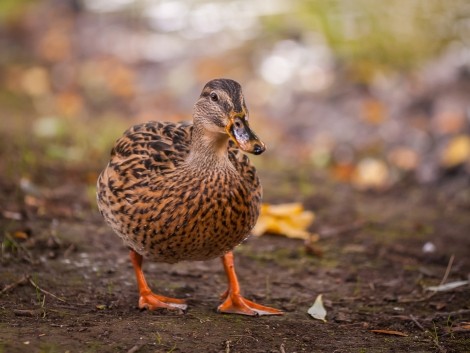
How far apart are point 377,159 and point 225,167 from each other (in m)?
4.37

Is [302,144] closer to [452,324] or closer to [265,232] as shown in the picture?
[265,232]

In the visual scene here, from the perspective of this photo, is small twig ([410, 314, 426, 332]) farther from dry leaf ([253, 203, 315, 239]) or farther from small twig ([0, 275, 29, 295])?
small twig ([0, 275, 29, 295])

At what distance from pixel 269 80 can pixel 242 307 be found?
241 inches

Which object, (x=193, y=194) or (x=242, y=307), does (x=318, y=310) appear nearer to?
(x=242, y=307)

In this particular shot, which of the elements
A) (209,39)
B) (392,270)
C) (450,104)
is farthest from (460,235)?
(209,39)

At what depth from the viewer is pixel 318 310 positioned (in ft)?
14.2

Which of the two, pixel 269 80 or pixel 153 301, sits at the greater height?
pixel 269 80

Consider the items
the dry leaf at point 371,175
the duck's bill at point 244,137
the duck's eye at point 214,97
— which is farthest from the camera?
the dry leaf at point 371,175

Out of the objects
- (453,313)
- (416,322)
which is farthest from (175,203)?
(453,313)

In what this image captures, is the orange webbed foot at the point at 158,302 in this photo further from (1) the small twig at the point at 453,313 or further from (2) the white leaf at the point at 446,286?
(2) the white leaf at the point at 446,286

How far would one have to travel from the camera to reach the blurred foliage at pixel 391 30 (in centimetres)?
916

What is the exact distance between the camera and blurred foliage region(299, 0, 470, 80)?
916cm

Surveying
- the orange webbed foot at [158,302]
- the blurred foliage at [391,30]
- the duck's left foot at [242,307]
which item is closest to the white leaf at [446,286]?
the duck's left foot at [242,307]

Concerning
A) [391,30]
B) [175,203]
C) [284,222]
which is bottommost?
[175,203]
